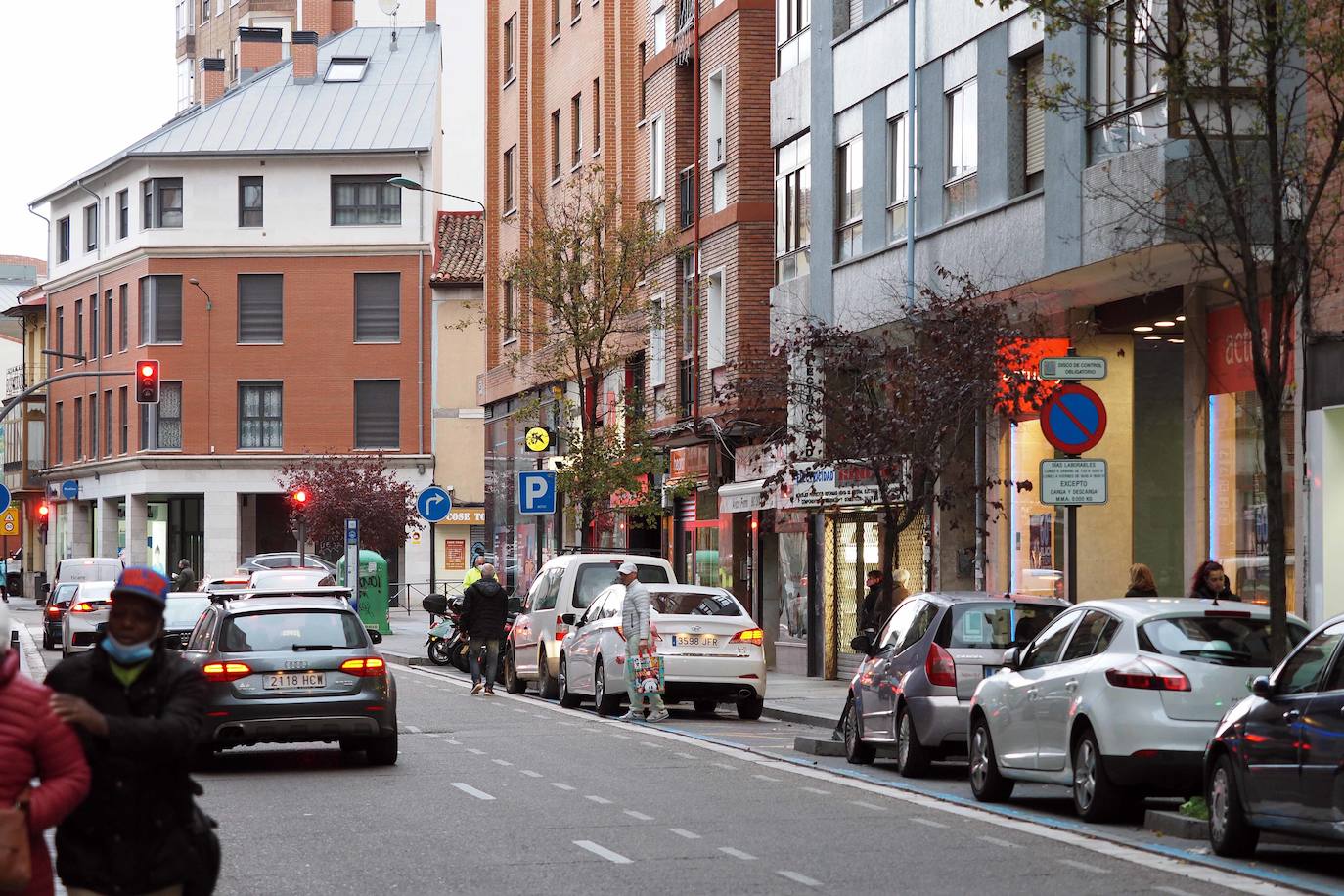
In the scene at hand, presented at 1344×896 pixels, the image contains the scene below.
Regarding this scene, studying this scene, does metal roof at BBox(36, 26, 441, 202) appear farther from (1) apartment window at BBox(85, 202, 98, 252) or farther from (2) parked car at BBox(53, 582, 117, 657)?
(2) parked car at BBox(53, 582, 117, 657)

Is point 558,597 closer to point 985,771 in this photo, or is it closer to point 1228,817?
point 985,771

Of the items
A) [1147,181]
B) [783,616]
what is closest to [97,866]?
[1147,181]

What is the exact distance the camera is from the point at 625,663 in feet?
86.8

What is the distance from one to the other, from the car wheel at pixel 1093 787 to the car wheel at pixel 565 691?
1415cm

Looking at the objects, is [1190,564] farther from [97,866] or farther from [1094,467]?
[97,866]

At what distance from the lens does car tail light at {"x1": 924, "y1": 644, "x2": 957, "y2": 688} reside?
18.3 m

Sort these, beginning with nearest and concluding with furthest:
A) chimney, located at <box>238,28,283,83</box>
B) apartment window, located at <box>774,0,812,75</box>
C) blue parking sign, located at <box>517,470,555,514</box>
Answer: apartment window, located at <box>774,0,812,75</box>, blue parking sign, located at <box>517,470,555,514</box>, chimney, located at <box>238,28,283,83</box>

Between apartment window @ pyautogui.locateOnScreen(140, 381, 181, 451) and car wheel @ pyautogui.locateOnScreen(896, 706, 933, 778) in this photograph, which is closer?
car wheel @ pyautogui.locateOnScreen(896, 706, 933, 778)

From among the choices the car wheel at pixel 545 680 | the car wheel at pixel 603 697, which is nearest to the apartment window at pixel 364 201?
the car wheel at pixel 545 680

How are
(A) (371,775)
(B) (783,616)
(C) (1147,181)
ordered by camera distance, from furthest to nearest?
(B) (783,616) < (C) (1147,181) < (A) (371,775)

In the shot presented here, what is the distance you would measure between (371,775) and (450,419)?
204 feet

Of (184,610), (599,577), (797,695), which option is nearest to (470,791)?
(599,577)

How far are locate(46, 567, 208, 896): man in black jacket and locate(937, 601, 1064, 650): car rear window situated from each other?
1217cm

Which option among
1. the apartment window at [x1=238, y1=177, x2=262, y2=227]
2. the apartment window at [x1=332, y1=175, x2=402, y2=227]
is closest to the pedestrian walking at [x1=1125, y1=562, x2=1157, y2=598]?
the apartment window at [x1=332, y1=175, x2=402, y2=227]
